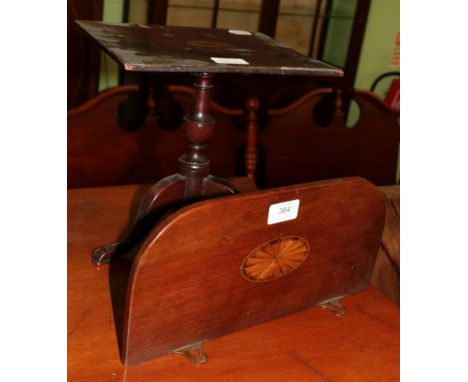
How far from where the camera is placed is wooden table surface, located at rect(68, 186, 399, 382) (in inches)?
38.8

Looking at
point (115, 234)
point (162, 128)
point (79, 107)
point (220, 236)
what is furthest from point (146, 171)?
point (220, 236)

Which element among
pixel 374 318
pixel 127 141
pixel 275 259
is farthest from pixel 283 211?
pixel 127 141

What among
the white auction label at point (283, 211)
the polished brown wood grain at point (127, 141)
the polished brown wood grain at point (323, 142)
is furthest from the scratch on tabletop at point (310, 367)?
the polished brown wood grain at point (323, 142)

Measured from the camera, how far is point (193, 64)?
0.97m

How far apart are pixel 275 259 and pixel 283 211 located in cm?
10

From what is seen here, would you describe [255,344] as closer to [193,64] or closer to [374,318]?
[374,318]

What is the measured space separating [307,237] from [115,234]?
1.74ft

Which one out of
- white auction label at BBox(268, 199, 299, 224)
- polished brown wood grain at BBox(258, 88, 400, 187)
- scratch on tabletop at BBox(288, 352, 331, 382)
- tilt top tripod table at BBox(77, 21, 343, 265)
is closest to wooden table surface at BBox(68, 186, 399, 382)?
scratch on tabletop at BBox(288, 352, 331, 382)

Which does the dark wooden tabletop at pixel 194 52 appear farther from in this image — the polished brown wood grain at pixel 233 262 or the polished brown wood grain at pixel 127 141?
the polished brown wood grain at pixel 127 141

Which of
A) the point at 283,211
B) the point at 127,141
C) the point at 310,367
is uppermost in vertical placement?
the point at 283,211

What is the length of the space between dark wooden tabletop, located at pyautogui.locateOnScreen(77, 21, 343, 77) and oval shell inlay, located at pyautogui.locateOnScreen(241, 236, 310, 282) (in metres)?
0.30

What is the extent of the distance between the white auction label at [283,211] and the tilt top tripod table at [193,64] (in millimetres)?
237

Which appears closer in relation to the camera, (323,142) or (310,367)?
(310,367)

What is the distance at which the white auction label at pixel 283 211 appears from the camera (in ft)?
3.21
